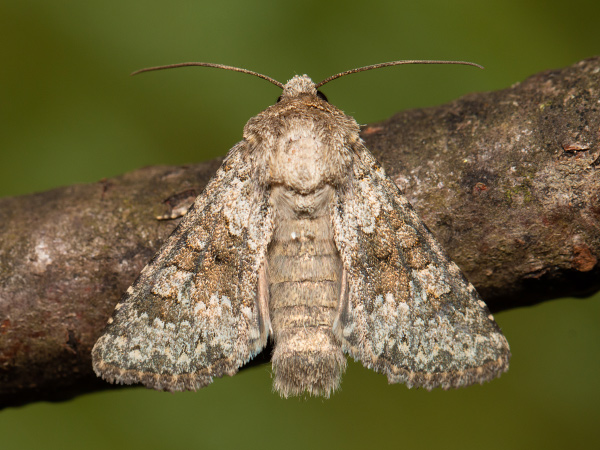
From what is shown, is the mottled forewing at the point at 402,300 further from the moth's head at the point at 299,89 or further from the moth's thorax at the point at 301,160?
the moth's head at the point at 299,89

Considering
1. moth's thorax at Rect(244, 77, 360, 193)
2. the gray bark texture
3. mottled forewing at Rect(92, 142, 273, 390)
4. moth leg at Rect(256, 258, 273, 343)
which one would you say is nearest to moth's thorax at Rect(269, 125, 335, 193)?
moth's thorax at Rect(244, 77, 360, 193)

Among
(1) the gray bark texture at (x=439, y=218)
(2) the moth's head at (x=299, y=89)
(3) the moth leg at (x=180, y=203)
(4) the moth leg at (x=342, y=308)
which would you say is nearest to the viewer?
(1) the gray bark texture at (x=439, y=218)

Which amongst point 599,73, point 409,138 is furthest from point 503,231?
point 599,73

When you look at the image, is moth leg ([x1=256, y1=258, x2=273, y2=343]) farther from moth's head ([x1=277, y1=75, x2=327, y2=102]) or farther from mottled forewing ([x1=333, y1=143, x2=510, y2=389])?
moth's head ([x1=277, y1=75, x2=327, y2=102])

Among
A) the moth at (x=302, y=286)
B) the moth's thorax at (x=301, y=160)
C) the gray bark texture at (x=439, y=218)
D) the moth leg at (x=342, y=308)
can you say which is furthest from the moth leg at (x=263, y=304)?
the gray bark texture at (x=439, y=218)

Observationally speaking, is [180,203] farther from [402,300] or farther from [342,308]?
[402,300]

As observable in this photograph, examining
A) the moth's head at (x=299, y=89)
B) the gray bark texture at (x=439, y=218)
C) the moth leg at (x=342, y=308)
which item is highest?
the moth's head at (x=299, y=89)

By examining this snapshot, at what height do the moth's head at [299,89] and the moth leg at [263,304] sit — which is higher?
the moth's head at [299,89]

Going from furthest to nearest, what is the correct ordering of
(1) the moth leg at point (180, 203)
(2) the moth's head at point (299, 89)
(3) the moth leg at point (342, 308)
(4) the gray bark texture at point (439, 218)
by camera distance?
(2) the moth's head at point (299, 89), (1) the moth leg at point (180, 203), (3) the moth leg at point (342, 308), (4) the gray bark texture at point (439, 218)
